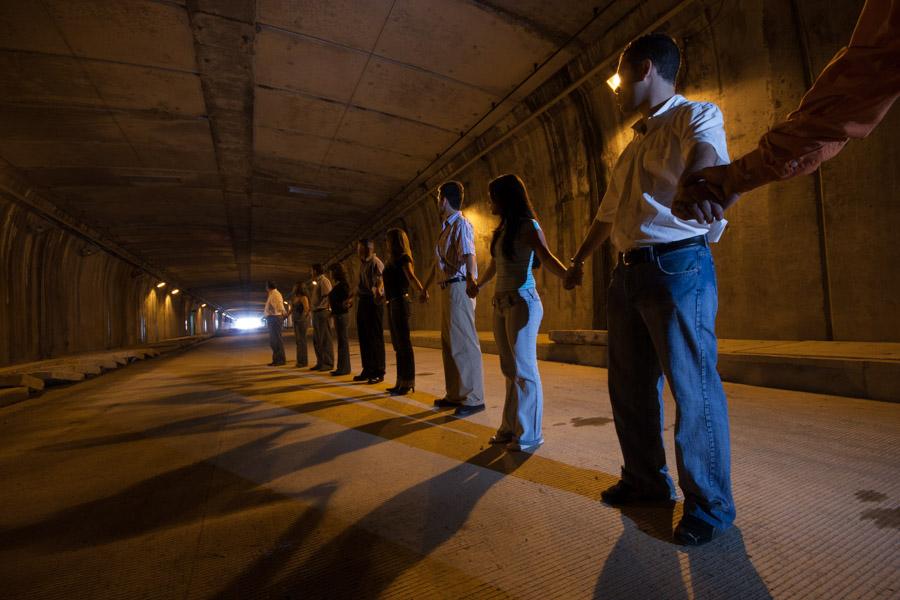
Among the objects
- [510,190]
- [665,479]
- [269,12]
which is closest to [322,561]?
[665,479]

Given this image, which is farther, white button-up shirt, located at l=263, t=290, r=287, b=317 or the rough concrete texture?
white button-up shirt, located at l=263, t=290, r=287, b=317

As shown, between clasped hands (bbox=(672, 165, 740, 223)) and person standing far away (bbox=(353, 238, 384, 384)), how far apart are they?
182 inches

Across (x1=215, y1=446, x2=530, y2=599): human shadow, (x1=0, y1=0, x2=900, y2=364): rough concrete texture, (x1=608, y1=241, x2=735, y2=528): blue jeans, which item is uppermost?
(x1=0, y1=0, x2=900, y2=364): rough concrete texture

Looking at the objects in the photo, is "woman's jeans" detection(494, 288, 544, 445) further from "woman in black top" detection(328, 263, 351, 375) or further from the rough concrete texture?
the rough concrete texture

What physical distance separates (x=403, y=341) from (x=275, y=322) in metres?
4.90

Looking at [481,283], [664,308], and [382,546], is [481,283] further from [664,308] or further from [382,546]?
[382,546]

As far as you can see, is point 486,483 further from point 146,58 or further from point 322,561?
point 146,58

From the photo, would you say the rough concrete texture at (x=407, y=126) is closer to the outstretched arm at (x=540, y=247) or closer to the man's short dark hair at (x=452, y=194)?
the man's short dark hair at (x=452, y=194)

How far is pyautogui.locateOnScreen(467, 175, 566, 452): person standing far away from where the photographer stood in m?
2.77

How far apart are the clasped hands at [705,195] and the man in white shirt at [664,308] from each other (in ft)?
0.28

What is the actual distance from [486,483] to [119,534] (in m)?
1.67

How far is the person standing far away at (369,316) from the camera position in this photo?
569 centimetres

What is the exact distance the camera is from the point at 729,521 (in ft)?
5.34

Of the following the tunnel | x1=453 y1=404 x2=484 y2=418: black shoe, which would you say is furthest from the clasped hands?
x1=453 y1=404 x2=484 y2=418: black shoe
